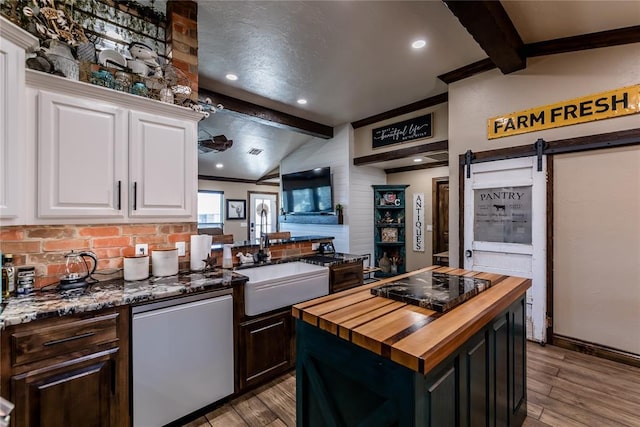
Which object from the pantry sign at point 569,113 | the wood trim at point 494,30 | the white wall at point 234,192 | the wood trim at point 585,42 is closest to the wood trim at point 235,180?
the white wall at point 234,192

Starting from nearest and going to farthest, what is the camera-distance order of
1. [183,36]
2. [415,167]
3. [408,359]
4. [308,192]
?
1. [408,359]
2. [183,36]
3. [308,192]
4. [415,167]

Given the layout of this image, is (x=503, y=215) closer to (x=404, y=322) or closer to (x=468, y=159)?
(x=468, y=159)

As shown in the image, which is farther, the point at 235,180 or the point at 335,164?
the point at 235,180

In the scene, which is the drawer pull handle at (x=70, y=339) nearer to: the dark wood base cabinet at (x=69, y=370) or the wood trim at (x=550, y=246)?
the dark wood base cabinet at (x=69, y=370)

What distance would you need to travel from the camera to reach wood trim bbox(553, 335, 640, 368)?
2568mm

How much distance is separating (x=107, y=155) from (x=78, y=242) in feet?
2.09

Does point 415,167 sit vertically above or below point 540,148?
above

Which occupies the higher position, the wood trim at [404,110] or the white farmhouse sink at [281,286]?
the wood trim at [404,110]

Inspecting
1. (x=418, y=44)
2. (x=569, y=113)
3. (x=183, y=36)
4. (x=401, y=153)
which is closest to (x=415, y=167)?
(x=401, y=153)

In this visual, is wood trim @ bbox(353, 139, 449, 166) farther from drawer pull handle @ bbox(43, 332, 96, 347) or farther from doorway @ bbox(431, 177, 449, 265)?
drawer pull handle @ bbox(43, 332, 96, 347)

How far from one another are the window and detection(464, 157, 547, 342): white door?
7095mm

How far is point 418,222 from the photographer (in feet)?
20.0

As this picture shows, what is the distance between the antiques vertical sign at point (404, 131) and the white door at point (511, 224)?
3.98ft

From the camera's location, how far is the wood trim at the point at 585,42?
252 cm
